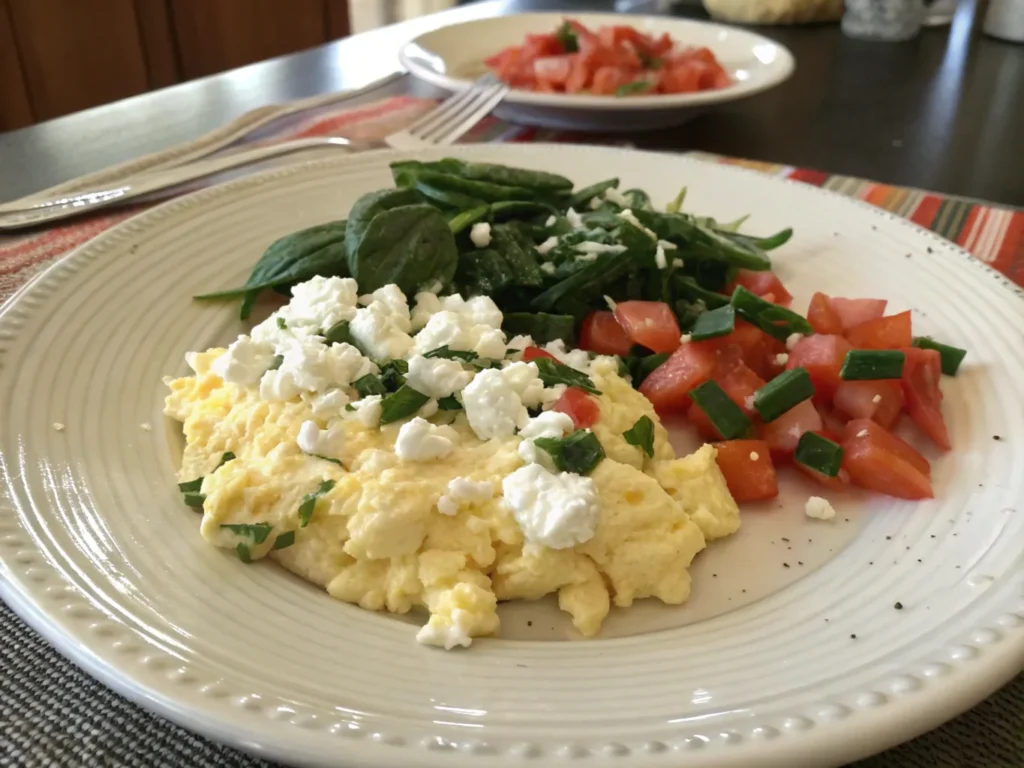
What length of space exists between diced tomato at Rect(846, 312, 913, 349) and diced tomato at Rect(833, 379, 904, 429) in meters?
0.14

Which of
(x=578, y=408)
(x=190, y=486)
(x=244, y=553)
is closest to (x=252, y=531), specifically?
(x=244, y=553)

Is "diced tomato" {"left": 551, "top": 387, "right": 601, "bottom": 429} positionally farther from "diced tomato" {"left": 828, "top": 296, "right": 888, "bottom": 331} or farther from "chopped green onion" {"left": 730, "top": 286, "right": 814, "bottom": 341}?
"diced tomato" {"left": 828, "top": 296, "right": 888, "bottom": 331}

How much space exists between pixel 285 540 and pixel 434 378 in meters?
0.32

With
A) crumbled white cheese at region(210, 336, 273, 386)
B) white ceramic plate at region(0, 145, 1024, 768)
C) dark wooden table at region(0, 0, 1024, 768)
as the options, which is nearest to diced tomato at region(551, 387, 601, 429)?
white ceramic plate at region(0, 145, 1024, 768)

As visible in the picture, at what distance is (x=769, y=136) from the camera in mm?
2826

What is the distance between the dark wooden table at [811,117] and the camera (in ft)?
8.25

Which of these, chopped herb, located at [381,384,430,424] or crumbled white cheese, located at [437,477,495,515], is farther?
chopped herb, located at [381,384,430,424]

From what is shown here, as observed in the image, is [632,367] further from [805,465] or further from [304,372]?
[304,372]

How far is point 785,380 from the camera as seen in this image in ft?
4.67

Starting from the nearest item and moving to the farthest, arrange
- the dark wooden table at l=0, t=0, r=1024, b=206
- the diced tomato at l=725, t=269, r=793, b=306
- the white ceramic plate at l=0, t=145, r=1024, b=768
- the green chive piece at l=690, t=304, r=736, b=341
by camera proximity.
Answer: the white ceramic plate at l=0, t=145, r=1024, b=768
the green chive piece at l=690, t=304, r=736, b=341
the diced tomato at l=725, t=269, r=793, b=306
the dark wooden table at l=0, t=0, r=1024, b=206

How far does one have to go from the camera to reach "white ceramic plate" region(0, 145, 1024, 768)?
2.74 feet

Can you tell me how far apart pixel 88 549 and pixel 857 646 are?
911 millimetres

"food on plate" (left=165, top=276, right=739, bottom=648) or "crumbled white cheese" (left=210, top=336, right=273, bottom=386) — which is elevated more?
"crumbled white cheese" (left=210, top=336, right=273, bottom=386)

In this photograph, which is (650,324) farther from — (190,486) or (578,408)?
(190,486)
